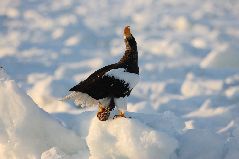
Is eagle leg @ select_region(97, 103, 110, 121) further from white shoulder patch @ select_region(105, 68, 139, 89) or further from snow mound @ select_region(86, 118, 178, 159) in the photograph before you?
white shoulder patch @ select_region(105, 68, 139, 89)

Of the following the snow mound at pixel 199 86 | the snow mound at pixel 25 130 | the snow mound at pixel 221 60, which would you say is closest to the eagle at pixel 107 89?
the snow mound at pixel 25 130

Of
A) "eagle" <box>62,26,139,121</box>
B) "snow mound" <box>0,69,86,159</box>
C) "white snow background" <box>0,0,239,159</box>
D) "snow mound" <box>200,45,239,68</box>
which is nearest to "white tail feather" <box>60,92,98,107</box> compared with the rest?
"eagle" <box>62,26,139,121</box>

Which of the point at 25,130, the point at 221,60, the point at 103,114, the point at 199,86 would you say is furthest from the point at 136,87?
the point at 103,114

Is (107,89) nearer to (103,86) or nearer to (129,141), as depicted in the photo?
(103,86)

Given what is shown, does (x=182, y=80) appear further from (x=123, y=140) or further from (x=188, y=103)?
(x=123, y=140)

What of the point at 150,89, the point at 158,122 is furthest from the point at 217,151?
the point at 150,89

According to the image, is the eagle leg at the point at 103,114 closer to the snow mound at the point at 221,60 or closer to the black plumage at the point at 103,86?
the black plumage at the point at 103,86
